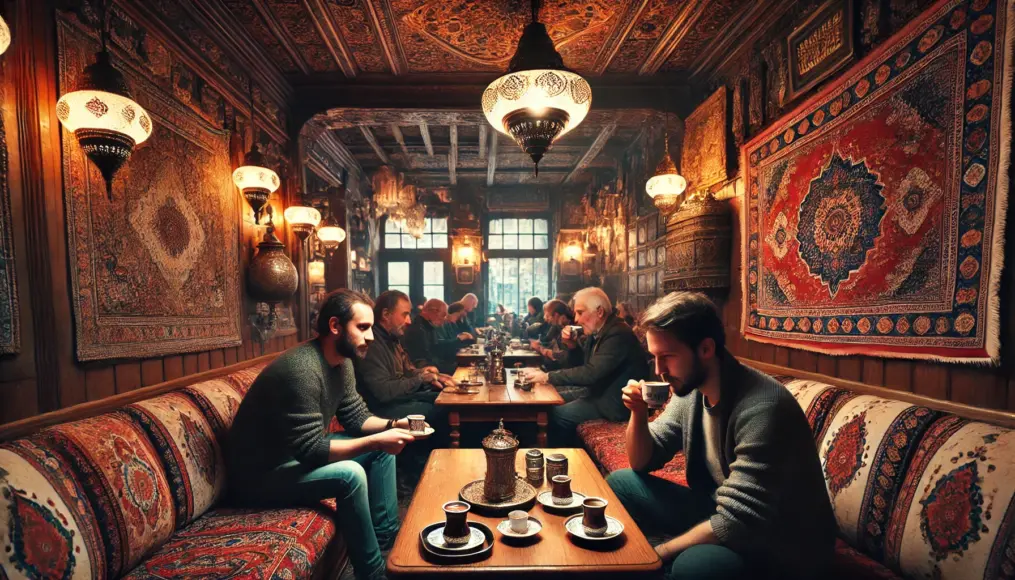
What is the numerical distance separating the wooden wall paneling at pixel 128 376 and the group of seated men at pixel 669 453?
67cm

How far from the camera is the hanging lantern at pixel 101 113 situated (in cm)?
193

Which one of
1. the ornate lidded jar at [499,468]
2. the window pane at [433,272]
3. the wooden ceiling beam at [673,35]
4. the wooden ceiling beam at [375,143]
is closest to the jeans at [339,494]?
the ornate lidded jar at [499,468]

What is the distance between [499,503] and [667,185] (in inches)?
134

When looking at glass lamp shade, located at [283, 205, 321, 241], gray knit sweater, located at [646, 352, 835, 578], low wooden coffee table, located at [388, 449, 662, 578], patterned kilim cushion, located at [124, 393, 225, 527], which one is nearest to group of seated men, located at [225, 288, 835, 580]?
gray knit sweater, located at [646, 352, 835, 578]

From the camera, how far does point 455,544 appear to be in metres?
1.49

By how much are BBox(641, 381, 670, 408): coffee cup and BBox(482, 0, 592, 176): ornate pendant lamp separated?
1.44 m

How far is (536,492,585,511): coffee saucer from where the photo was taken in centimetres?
177

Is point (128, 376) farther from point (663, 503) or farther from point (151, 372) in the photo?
point (663, 503)

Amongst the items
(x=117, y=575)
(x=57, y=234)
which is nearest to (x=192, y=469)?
(x=117, y=575)

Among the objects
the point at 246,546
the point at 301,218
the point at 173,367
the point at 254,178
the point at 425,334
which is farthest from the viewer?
the point at 425,334

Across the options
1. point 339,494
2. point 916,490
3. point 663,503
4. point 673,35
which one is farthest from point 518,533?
point 673,35

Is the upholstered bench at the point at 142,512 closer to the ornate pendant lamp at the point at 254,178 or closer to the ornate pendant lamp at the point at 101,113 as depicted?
the ornate pendant lamp at the point at 101,113

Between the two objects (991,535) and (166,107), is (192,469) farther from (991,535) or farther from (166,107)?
(991,535)

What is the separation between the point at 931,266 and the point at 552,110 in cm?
189
